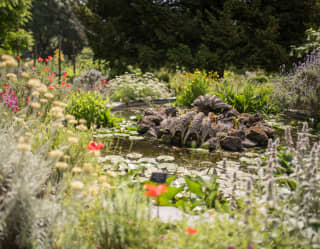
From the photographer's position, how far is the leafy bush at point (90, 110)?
17.6ft

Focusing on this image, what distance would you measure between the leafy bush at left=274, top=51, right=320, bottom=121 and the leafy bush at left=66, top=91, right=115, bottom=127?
416cm

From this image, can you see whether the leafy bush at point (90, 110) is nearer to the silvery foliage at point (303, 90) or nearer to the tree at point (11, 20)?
the silvery foliage at point (303, 90)

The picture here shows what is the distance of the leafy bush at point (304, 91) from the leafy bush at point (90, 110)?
4.16 metres

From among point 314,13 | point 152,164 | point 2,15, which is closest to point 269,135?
point 152,164

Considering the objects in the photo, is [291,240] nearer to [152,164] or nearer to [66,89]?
[152,164]

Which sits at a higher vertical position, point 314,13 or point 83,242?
point 314,13

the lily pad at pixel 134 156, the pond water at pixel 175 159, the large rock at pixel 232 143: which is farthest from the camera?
the large rock at pixel 232 143

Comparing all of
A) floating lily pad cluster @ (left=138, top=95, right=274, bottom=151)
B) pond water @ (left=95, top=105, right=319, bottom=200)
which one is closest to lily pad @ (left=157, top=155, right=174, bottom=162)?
pond water @ (left=95, top=105, right=319, bottom=200)

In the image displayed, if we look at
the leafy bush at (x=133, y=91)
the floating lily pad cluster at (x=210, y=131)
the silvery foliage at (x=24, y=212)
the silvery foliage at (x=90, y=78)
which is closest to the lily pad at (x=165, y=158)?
the floating lily pad cluster at (x=210, y=131)

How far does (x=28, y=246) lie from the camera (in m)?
1.71

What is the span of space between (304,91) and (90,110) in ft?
15.1

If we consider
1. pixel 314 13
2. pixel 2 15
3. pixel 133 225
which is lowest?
pixel 133 225

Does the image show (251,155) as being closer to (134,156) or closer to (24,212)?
(134,156)

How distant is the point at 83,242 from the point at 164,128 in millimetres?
3204
